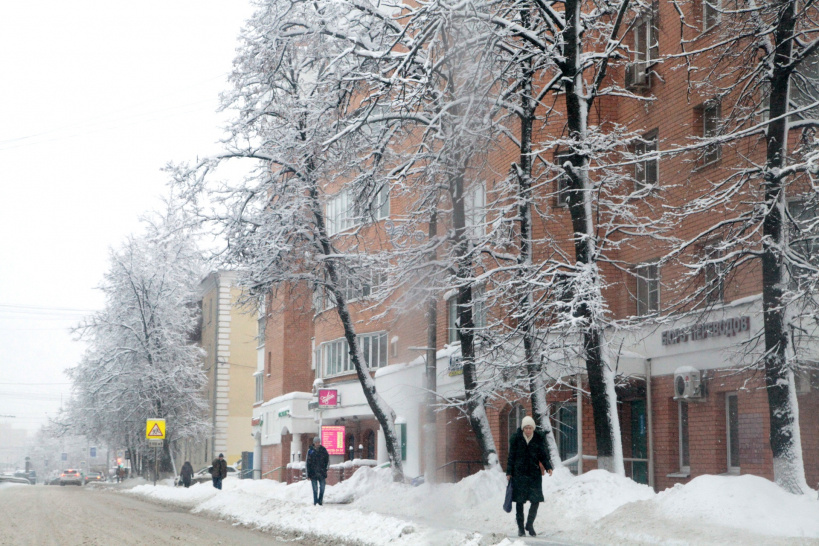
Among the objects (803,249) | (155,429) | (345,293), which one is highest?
(345,293)

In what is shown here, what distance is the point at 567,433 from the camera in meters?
25.2

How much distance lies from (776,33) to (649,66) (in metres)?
8.99

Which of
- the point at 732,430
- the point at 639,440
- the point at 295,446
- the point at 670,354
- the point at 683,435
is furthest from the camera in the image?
the point at 295,446

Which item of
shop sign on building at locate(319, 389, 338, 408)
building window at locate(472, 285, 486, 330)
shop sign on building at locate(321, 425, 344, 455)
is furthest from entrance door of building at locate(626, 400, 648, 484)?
shop sign on building at locate(319, 389, 338, 408)

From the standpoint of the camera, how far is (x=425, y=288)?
14.4ft

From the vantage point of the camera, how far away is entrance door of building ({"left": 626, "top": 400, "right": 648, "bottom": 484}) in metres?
23.7

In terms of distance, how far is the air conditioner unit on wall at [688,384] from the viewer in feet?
68.6

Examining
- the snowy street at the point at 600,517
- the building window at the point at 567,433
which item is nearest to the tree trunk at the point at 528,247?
the snowy street at the point at 600,517

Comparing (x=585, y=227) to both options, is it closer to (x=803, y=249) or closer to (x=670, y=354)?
(x=803, y=249)

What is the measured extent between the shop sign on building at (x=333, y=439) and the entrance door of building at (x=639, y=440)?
18575 millimetres

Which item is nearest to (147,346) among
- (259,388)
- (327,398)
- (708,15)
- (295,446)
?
(259,388)

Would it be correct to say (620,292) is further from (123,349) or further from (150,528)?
(123,349)

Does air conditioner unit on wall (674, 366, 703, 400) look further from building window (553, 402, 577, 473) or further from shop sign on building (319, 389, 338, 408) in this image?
shop sign on building (319, 389, 338, 408)

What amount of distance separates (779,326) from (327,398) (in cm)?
2842
